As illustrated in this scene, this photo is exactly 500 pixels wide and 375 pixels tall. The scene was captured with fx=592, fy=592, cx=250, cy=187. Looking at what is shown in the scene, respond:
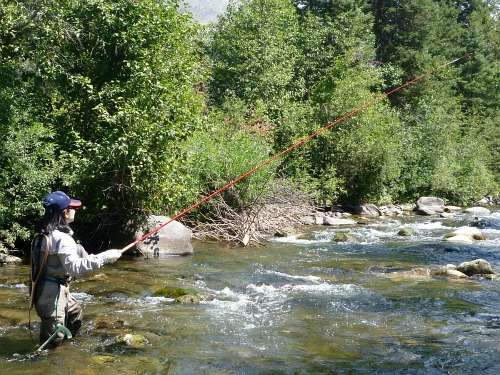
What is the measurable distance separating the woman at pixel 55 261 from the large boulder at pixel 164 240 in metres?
6.87

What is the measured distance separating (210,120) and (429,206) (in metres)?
14.1

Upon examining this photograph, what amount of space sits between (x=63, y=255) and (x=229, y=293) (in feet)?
14.9

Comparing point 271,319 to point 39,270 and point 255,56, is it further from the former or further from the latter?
point 255,56

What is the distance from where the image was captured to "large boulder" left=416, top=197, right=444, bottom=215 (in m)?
26.8

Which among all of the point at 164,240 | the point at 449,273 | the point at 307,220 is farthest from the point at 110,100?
the point at 307,220

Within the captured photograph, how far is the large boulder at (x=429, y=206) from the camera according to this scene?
2679 cm

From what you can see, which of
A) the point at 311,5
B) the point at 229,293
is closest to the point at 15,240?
the point at 229,293

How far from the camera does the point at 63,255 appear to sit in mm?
6016

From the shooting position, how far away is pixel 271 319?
8.48 m

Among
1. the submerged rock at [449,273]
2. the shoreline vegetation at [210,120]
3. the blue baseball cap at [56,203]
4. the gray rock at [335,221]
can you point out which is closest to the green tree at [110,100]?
the shoreline vegetation at [210,120]

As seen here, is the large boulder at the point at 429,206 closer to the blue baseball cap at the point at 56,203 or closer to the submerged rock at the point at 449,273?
the submerged rock at the point at 449,273

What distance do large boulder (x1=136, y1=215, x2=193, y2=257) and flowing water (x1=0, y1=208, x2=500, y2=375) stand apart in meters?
0.45

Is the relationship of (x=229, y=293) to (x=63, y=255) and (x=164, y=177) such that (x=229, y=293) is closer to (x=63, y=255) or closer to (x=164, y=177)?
(x=164, y=177)

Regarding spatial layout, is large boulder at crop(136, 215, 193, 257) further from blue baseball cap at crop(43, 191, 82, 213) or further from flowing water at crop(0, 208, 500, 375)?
blue baseball cap at crop(43, 191, 82, 213)
